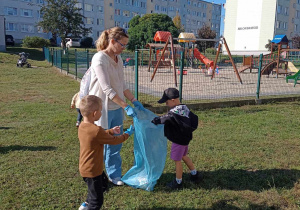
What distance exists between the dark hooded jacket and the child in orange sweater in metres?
0.62

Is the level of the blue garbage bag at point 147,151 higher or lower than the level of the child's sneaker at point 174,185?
higher

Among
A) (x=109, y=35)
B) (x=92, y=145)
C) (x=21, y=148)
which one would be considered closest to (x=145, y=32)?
(x=21, y=148)

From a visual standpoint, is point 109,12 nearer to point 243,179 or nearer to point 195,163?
point 195,163

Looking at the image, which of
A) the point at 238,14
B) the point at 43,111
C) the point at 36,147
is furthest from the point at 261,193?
the point at 238,14

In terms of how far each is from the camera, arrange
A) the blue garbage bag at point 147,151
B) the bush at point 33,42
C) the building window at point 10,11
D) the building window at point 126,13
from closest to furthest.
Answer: the blue garbage bag at point 147,151 → the bush at point 33,42 → the building window at point 10,11 → the building window at point 126,13

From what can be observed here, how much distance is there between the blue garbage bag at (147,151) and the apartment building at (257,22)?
46505 millimetres

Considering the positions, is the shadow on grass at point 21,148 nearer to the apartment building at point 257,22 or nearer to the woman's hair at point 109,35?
the woman's hair at point 109,35

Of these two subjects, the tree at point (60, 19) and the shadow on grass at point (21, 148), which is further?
the tree at point (60, 19)

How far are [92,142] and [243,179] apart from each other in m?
2.02

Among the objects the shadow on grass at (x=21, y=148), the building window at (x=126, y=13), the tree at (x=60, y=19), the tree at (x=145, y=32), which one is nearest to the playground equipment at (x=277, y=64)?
the tree at (x=145, y=32)

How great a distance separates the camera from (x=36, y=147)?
448 centimetres

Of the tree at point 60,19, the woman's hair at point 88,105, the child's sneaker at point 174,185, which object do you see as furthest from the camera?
the tree at point 60,19

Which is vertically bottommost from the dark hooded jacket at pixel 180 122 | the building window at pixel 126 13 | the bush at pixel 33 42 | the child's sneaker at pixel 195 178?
the child's sneaker at pixel 195 178

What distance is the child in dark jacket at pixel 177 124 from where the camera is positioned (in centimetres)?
299
